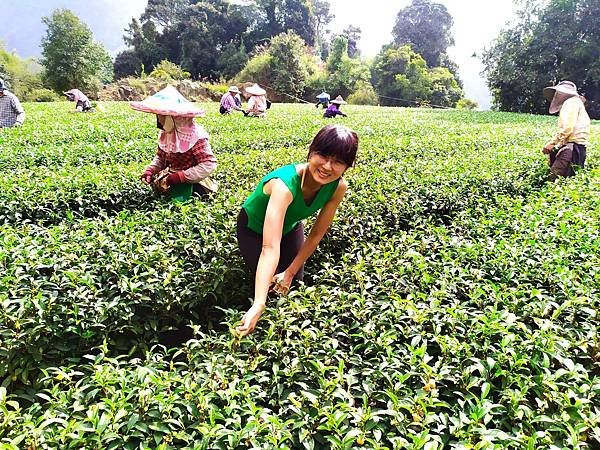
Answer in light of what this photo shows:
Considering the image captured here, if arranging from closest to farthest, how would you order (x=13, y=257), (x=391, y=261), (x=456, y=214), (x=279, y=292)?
1. (x=279, y=292)
2. (x=13, y=257)
3. (x=391, y=261)
4. (x=456, y=214)

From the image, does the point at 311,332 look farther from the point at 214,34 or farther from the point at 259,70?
the point at 214,34

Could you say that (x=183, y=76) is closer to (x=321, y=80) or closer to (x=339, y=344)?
(x=321, y=80)

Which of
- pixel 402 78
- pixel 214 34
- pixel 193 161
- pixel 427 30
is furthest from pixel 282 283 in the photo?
pixel 427 30

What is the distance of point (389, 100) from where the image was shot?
120 ft

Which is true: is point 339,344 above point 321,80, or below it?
below

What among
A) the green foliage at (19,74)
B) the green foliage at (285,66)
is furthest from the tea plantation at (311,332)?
the green foliage at (19,74)

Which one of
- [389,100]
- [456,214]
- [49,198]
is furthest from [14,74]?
[456,214]

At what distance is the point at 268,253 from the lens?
213 centimetres

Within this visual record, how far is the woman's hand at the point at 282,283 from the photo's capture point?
248 centimetres

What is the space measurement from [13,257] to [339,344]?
204cm

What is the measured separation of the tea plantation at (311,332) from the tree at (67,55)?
92.8 feet

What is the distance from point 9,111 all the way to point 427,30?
1980 inches

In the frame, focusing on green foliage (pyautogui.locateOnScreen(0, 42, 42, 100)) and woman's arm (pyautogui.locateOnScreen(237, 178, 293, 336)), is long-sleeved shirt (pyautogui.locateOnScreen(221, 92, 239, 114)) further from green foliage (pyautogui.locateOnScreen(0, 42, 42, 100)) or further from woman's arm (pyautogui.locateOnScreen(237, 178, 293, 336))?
green foliage (pyautogui.locateOnScreen(0, 42, 42, 100))

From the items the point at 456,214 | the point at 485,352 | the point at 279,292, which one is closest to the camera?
the point at 485,352
